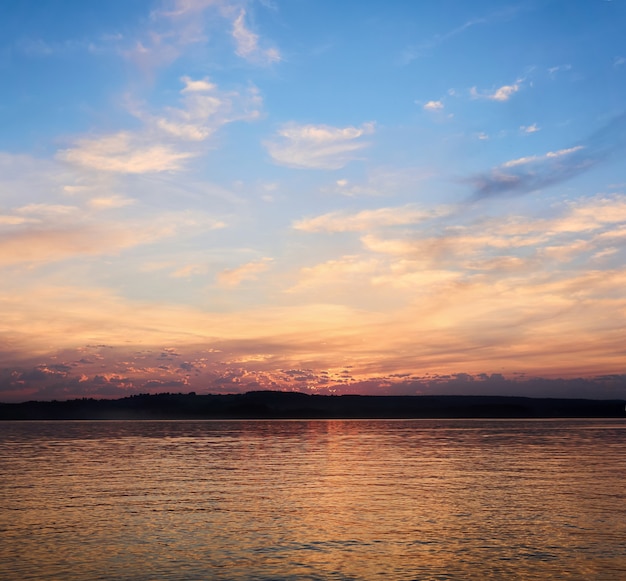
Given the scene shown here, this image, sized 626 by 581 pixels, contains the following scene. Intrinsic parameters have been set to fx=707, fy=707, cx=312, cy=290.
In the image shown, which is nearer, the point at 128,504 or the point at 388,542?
the point at 388,542

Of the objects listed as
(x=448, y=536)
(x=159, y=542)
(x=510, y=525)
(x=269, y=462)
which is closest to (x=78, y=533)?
(x=159, y=542)

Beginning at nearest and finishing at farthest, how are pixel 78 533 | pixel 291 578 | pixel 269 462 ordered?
pixel 291 578, pixel 78 533, pixel 269 462

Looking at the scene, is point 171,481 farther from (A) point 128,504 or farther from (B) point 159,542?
(B) point 159,542

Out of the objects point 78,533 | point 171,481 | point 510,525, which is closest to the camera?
point 78,533

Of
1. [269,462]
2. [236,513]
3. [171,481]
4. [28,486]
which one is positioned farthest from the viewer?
[269,462]

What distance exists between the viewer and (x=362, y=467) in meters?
60.9

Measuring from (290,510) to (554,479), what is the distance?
23153 mm

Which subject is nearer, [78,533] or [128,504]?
[78,533]

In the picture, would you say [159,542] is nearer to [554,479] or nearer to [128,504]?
[128,504]

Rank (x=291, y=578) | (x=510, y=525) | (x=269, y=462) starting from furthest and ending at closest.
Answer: (x=269, y=462), (x=510, y=525), (x=291, y=578)

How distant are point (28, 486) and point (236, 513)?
1800 cm

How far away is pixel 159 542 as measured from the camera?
27.1 meters

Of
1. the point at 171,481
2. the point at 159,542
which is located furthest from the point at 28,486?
the point at 159,542

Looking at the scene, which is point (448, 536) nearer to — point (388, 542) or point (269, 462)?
point (388, 542)
